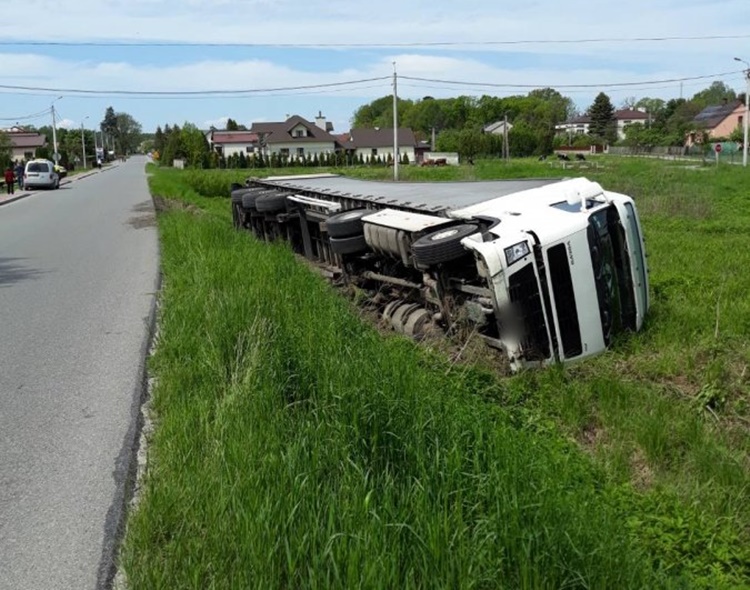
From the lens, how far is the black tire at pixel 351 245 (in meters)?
9.85

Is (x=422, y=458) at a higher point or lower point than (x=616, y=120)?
lower

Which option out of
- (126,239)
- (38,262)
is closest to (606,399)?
(38,262)

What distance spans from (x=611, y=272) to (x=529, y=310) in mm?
1126

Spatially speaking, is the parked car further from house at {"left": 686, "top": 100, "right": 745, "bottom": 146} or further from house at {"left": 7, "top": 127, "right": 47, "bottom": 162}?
house at {"left": 686, "top": 100, "right": 745, "bottom": 146}

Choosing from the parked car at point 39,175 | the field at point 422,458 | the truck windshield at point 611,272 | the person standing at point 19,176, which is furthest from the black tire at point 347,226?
the person standing at point 19,176

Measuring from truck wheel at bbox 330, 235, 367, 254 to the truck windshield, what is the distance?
3262 millimetres

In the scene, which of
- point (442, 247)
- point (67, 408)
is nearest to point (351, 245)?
point (442, 247)

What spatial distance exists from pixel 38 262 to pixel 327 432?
11236mm

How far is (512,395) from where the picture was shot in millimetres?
6316

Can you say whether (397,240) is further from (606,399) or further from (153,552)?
(153,552)

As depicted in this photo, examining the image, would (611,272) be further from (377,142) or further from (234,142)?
(234,142)

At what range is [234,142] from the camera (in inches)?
4564

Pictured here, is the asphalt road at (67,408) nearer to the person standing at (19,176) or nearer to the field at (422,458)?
the field at (422,458)

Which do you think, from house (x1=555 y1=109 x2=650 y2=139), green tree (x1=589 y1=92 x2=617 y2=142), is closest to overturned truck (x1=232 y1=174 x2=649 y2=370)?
green tree (x1=589 y1=92 x2=617 y2=142)
